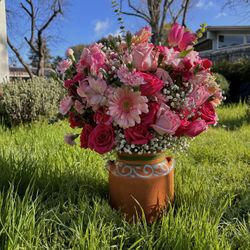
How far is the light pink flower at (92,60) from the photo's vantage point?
4.42ft

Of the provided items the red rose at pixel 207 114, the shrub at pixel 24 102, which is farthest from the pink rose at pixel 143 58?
the shrub at pixel 24 102

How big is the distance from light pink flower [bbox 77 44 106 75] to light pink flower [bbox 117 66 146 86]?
0.46ft

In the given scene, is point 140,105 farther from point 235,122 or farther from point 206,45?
point 206,45

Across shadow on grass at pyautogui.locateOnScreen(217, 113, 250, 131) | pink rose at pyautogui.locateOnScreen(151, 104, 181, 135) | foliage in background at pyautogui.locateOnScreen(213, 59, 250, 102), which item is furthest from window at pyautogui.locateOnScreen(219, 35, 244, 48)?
pink rose at pyautogui.locateOnScreen(151, 104, 181, 135)

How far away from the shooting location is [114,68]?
132 cm

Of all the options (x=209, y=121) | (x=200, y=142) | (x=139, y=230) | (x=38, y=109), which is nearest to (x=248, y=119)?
(x=200, y=142)

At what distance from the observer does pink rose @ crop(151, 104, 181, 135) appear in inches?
51.2

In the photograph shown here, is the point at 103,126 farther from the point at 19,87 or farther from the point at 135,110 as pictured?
the point at 19,87

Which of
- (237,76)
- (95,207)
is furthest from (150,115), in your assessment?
(237,76)

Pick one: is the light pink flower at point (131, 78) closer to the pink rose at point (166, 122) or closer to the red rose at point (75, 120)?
the pink rose at point (166, 122)

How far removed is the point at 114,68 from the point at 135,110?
7.8 inches

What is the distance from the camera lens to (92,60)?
1.36 meters

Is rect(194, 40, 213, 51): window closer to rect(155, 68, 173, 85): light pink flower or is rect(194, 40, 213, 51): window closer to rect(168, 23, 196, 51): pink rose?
rect(168, 23, 196, 51): pink rose

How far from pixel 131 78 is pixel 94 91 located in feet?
0.60
